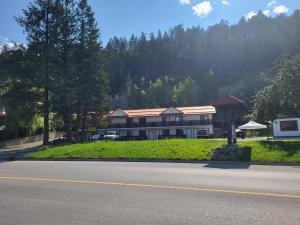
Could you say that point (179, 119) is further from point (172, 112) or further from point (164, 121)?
point (164, 121)

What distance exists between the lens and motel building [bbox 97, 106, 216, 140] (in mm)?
70938

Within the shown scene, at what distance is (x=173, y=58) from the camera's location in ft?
617

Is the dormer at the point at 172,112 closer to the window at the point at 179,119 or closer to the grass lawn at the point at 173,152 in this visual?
the window at the point at 179,119

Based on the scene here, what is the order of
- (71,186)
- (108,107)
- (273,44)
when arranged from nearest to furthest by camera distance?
(71,186) < (108,107) < (273,44)

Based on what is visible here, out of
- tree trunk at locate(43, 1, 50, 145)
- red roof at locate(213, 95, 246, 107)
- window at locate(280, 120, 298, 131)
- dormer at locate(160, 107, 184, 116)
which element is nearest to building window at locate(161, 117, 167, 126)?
dormer at locate(160, 107, 184, 116)

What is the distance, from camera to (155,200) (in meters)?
9.06

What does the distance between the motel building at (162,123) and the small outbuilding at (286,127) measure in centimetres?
1844

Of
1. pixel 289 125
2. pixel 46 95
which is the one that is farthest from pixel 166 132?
pixel 46 95

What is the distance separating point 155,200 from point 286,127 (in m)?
44.1

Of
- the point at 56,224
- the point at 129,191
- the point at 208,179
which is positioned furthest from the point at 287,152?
the point at 56,224

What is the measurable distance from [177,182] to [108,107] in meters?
42.9

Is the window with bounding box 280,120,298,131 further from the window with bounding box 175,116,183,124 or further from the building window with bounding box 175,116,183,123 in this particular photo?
the building window with bounding box 175,116,183,123


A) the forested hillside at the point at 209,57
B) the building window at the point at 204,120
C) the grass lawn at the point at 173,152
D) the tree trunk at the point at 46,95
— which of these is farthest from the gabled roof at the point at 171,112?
the forested hillside at the point at 209,57

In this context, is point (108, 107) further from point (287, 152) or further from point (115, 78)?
point (115, 78)
